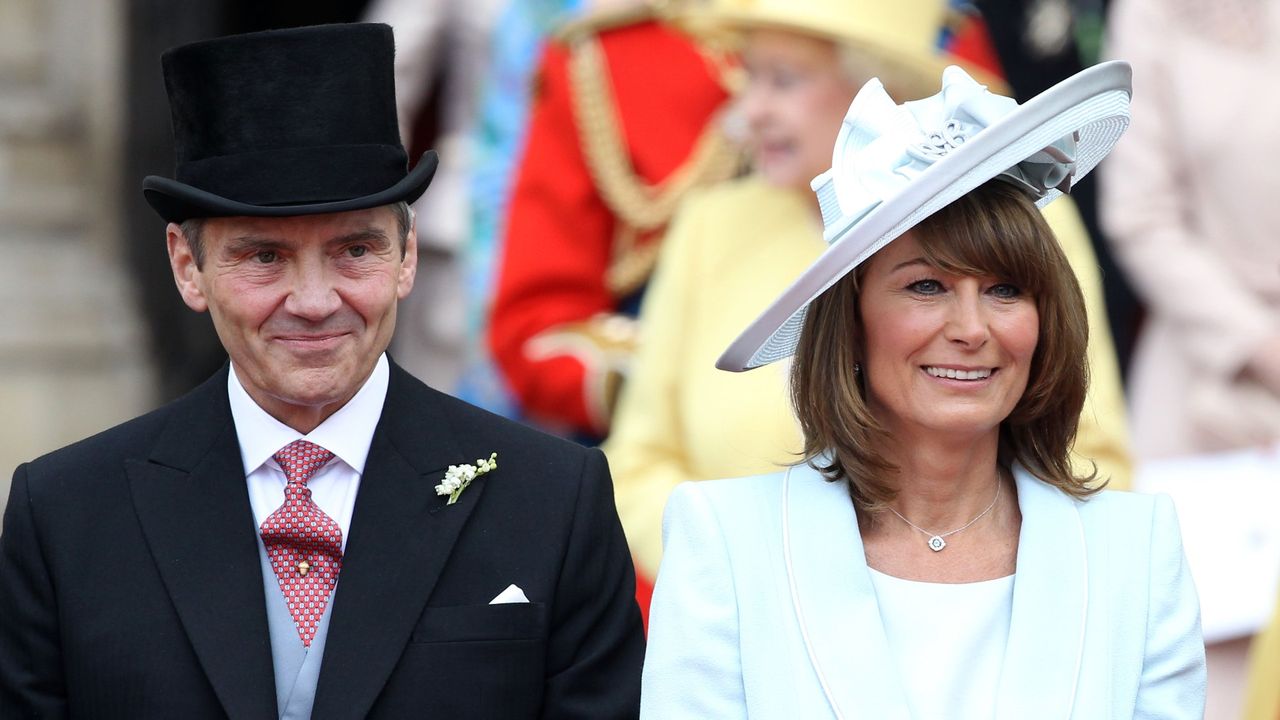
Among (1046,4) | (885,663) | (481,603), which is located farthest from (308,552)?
(1046,4)

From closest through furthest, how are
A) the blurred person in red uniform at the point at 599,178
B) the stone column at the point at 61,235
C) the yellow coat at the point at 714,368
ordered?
the yellow coat at the point at 714,368
the blurred person in red uniform at the point at 599,178
the stone column at the point at 61,235

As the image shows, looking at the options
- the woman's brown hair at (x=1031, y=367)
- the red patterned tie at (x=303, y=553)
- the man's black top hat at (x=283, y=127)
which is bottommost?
the red patterned tie at (x=303, y=553)

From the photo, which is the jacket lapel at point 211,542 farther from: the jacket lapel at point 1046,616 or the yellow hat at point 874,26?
the yellow hat at point 874,26

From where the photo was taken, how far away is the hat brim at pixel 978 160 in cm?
291

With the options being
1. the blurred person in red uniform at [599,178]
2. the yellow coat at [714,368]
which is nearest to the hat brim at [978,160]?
the yellow coat at [714,368]

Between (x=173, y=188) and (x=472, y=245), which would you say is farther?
(x=472, y=245)

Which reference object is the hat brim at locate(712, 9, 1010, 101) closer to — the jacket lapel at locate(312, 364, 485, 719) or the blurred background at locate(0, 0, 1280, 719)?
the blurred background at locate(0, 0, 1280, 719)

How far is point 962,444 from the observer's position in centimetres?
317

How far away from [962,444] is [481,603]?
0.71 m

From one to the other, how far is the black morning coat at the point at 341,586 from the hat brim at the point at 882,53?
1705 mm

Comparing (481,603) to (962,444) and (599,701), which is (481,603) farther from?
(962,444)

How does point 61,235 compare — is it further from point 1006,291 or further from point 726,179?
point 1006,291

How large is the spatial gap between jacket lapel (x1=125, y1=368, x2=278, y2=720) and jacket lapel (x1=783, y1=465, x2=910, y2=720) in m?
0.73

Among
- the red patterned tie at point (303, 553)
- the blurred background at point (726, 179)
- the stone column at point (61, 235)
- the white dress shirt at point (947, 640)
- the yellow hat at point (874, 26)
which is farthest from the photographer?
the stone column at point (61, 235)
